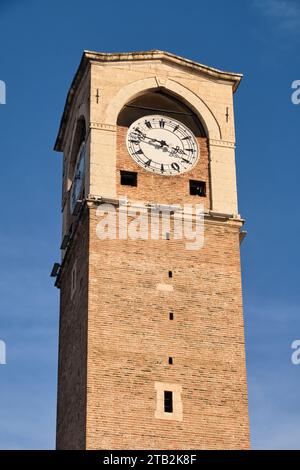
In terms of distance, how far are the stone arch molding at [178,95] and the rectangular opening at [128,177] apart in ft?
8.61

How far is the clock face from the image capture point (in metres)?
47.3

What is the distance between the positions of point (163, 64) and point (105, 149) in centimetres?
444

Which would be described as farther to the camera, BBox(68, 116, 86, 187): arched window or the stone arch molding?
BBox(68, 116, 86, 187): arched window

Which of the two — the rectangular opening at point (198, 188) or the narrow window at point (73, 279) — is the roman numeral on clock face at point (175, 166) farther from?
the narrow window at point (73, 279)

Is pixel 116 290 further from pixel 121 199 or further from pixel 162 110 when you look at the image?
pixel 162 110

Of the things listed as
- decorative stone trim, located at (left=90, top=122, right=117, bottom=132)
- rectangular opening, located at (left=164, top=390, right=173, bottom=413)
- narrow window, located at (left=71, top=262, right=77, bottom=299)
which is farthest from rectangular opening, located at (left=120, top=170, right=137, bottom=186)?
rectangular opening, located at (left=164, top=390, right=173, bottom=413)

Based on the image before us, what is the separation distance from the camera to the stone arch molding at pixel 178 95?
48.3 m

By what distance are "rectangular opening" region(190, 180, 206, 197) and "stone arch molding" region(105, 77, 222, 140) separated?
2.08 meters

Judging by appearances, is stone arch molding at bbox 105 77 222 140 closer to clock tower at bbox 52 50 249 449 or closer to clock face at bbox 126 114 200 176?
clock tower at bbox 52 50 249 449

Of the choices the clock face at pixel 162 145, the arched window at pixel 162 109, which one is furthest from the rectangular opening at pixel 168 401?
the arched window at pixel 162 109

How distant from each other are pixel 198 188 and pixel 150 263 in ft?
13.3

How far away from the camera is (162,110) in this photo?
48.8 metres
